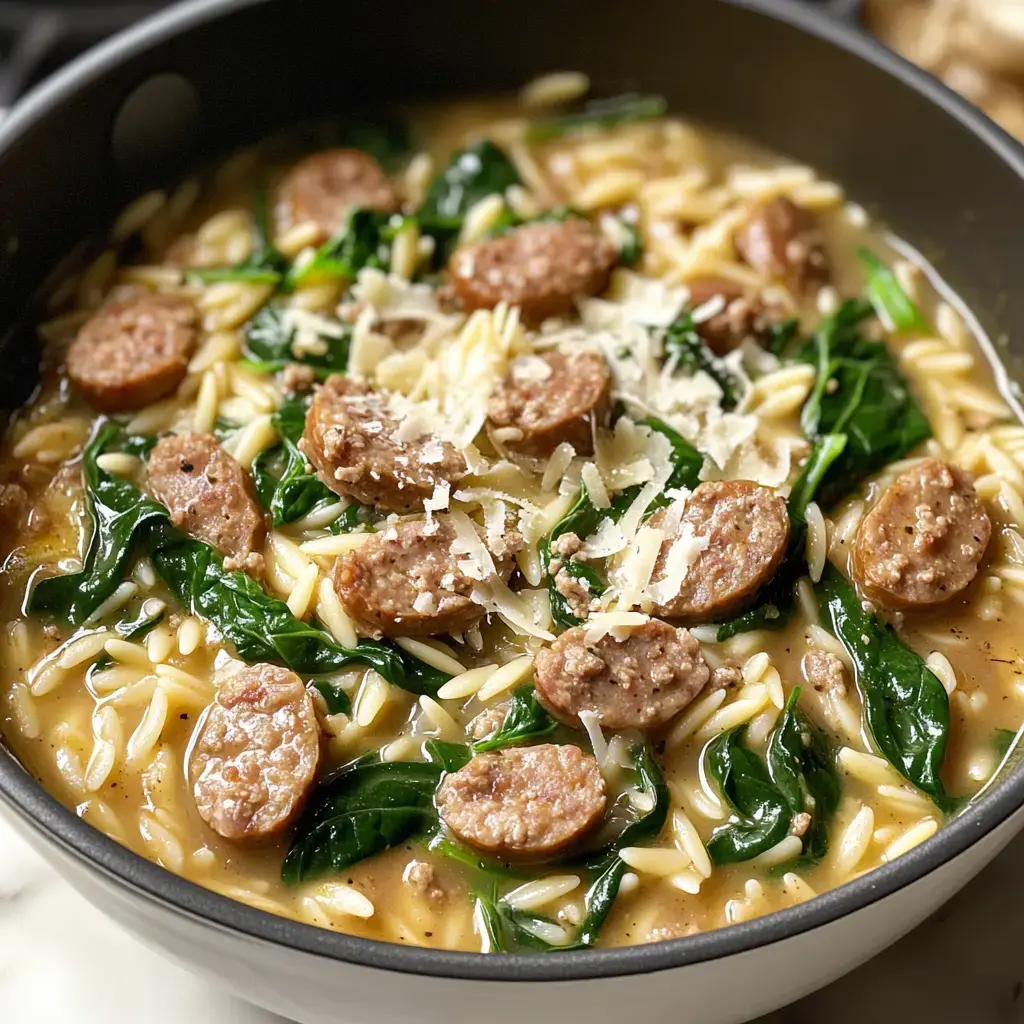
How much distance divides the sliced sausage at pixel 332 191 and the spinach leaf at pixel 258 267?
87 millimetres

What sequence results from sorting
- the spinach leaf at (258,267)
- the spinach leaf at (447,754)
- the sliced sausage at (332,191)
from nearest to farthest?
the spinach leaf at (447,754) < the spinach leaf at (258,267) < the sliced sausage at (332,191)

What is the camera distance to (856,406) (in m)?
4.18

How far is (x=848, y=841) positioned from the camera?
3346mm

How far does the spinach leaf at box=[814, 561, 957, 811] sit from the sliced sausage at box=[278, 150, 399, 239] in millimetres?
2198

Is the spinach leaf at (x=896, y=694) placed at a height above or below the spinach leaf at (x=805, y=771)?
above

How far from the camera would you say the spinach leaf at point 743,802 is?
3311mm

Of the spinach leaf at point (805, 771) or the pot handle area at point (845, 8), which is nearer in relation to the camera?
the spinach leaf at point (805, 771)

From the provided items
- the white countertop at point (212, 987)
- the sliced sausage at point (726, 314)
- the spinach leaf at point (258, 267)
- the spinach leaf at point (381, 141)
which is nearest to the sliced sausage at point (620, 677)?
the white countertop at point (212, 987)

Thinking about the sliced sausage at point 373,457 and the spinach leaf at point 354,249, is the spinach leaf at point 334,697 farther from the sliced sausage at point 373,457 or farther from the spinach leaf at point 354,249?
the spinach leaf at point 354,249

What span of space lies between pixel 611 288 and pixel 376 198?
94cm

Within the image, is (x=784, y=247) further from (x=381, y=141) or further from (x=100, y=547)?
(x=100, y=547)

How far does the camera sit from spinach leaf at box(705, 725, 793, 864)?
3311mm

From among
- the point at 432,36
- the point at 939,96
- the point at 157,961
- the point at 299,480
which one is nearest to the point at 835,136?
the point at 939,96

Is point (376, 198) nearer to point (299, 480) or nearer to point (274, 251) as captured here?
point (274, 251)
